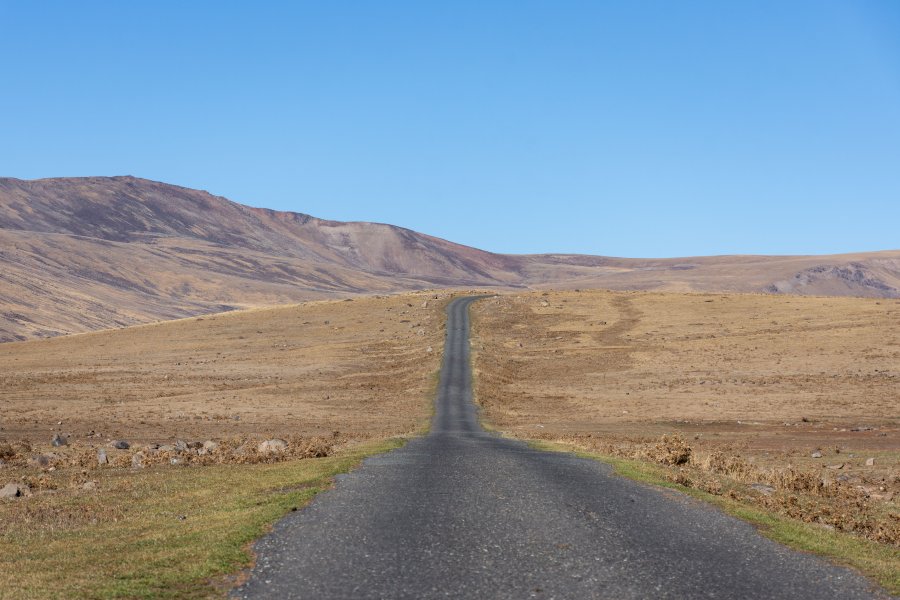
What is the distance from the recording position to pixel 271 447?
30.8 metres

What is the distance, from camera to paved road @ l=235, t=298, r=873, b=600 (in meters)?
11.8

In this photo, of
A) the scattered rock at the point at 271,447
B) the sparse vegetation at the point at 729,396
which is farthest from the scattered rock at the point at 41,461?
the sparse vegetation at the point at 729,396

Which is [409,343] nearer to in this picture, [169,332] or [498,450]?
[169,332]

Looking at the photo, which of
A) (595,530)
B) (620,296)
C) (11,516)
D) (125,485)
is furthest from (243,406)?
(620,296)

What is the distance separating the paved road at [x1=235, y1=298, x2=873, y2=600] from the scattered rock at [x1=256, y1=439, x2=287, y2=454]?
29.2 feet

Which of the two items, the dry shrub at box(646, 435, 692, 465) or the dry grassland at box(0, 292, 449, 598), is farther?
the dry shrub at box(646, 435, 692, 465)

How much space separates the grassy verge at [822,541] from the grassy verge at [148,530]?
874 cm

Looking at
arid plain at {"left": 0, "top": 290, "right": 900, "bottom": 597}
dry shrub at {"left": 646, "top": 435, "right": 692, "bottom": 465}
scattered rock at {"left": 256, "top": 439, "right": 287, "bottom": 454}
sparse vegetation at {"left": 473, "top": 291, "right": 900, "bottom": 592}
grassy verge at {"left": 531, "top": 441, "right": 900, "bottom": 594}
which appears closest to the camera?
grassy verge at {"left": 531, "top": 441, "right": 900, "bottom": 594}

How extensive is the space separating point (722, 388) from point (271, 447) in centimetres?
4356

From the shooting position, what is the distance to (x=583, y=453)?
3083 centimetres

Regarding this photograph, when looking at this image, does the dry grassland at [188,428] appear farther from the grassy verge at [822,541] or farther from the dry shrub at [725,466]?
the dry shrub at [725,466]

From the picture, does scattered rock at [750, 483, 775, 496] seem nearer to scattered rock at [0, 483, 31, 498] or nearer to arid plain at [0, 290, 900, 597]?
arid plain at [0, 290, 900, 597]

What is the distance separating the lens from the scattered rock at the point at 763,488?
22561 mm

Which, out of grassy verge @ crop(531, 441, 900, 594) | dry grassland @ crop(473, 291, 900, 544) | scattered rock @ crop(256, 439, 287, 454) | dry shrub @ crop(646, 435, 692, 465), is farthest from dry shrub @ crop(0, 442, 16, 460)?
dry shrub @ crop(646, 435, 692, 465)
